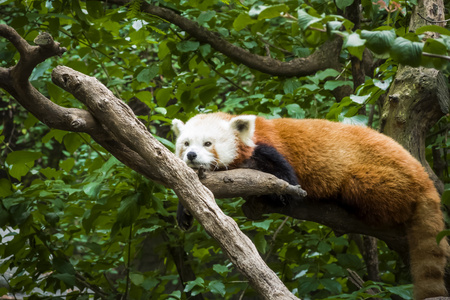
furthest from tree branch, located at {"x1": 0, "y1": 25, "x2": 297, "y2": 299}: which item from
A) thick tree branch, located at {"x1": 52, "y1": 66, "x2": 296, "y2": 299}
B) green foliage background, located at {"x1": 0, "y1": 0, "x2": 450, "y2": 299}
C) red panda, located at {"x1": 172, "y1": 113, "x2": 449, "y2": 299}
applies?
green foliage background, located at {"x1": 0, "y1": 0, "x2": 450, "y2": 299}

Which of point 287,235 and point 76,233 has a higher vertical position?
point 287,235

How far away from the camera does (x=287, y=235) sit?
344cm

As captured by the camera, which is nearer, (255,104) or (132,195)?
(132,195)

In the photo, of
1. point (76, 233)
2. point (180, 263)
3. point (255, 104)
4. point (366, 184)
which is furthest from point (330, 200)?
point (76, 233)

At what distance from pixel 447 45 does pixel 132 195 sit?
2.09 metres

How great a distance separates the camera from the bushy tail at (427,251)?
2.58 metres

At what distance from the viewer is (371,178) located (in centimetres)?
280

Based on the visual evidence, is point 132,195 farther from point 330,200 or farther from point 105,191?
point 330,200

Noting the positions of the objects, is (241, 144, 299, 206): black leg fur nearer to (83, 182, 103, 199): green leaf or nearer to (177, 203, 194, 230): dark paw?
(177, 203, 194, 230): dark paw

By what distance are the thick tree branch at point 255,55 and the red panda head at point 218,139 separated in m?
0.92

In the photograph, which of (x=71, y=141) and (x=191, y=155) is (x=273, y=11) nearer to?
(x=191, y=155)

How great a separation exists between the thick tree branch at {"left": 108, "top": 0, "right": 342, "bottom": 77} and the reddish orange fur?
30.3 inches

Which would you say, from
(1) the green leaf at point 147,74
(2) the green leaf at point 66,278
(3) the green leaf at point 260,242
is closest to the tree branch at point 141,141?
(1) the green leaf at point 147,74

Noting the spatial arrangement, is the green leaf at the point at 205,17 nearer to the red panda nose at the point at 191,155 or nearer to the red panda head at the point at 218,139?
the red panda head at the point at 218,139
